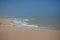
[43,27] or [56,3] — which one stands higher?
[56,3]

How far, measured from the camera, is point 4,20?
1.55 meters

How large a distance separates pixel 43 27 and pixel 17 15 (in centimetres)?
45

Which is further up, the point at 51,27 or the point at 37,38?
the point at 51,27

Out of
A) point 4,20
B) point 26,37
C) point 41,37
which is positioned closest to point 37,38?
point 41,37

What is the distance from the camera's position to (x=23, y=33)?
1.51m

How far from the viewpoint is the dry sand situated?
1.47 m

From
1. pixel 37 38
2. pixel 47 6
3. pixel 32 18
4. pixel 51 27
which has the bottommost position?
pixel 37 38

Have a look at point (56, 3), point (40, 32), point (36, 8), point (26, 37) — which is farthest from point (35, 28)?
point (56, 3)

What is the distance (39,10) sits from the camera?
152cm

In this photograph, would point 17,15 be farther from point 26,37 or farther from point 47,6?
point 47,6

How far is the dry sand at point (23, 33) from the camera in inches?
58.1

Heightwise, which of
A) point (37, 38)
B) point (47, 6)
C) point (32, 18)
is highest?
point (47, 6)

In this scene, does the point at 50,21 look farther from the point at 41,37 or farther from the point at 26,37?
the point at 26,37

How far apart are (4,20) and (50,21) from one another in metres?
0.73
